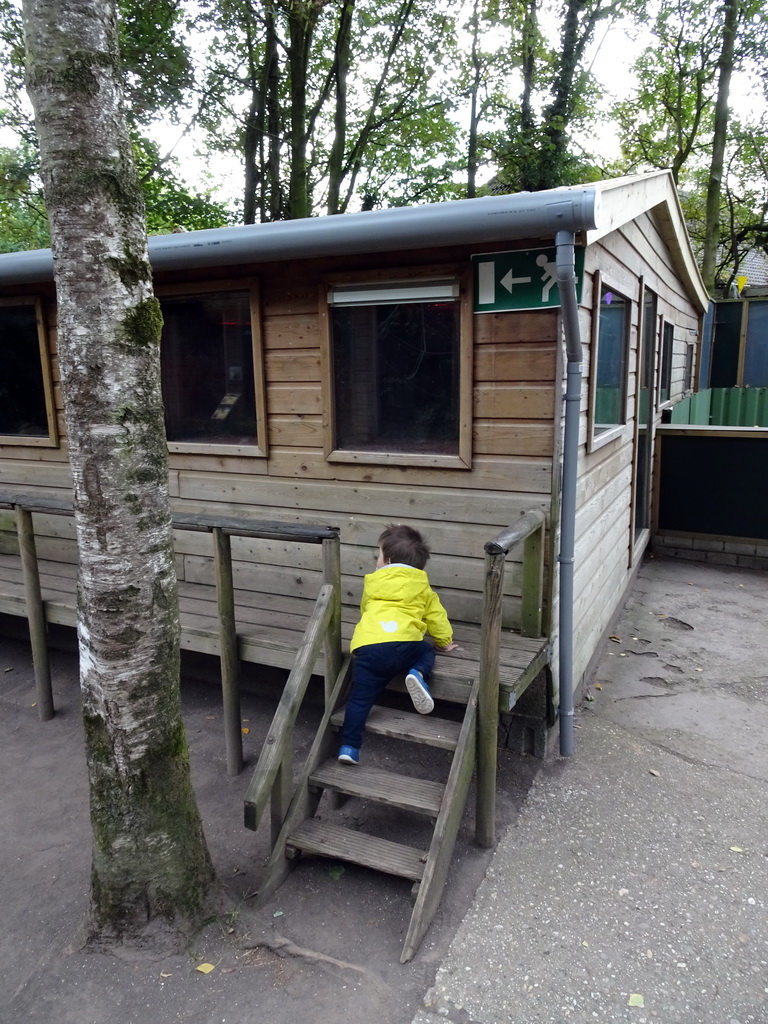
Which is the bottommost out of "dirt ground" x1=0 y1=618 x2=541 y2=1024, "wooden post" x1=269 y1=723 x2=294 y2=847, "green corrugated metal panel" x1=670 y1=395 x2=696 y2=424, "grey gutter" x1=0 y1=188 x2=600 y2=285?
"dirt ground" x1=0 y1=618 x2=541 y2=1024

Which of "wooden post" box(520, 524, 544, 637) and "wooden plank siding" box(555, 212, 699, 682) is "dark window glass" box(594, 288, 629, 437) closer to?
"wooden plank siding" box(555, 212, 699, 682)

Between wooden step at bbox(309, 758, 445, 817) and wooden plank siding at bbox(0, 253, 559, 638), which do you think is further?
wooden plank siding at bbox(0, 253, 559, 638)

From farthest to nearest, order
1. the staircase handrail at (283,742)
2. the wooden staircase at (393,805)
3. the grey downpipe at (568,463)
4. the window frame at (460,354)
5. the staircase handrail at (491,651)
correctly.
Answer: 1. the window frame at (460,354)
2. the grey downpipe at (568,463)
3. the staircase handrail at (491,651)
4. the wooden staircase at (393,805)
5. the staircase handrail at (283,742)

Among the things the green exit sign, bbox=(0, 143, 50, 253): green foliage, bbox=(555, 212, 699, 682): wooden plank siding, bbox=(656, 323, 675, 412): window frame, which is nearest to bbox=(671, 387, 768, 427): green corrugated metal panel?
bbox=(656, 323, 675, 412): window frame

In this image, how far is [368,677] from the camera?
129 inches

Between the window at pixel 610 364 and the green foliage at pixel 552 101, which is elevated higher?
the green foliage at pixel 552 101

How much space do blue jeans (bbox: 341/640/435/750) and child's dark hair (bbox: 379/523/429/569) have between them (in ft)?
1.28

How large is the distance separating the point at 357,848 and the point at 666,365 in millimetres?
7798

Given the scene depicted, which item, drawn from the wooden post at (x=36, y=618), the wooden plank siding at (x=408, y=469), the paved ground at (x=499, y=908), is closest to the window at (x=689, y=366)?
the wooden plank siding at (x=408, y=469)

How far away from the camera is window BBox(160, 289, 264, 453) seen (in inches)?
177

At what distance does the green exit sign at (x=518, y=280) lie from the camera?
3.51m

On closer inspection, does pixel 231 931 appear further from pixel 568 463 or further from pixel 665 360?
pixel 665 360

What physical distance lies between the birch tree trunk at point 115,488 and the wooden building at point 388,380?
1.36 metres

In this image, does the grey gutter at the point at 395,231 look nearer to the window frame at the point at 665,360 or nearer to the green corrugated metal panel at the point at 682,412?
the window frame at the point at 665,360
